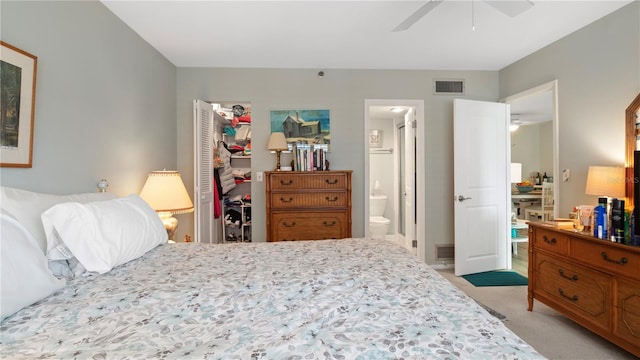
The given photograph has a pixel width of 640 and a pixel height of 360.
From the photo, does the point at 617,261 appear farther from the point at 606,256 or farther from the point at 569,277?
the point at 569,277

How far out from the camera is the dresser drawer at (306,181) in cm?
323

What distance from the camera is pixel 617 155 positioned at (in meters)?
2.37

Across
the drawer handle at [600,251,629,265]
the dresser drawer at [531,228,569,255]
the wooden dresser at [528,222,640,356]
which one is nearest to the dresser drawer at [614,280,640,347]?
the wooden dresser at [528,222,640,356]

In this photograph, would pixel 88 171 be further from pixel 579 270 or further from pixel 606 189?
pixel 606 189

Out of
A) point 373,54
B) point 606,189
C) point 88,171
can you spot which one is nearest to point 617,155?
point 606,189

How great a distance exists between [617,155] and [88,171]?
13.0 ft

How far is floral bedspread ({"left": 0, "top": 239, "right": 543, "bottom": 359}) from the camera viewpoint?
794mm

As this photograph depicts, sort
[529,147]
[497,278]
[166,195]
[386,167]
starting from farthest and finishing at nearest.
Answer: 1. [529,147]
2. [386,167]
3. [497,278]
4. [166,195]

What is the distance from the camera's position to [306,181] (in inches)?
128

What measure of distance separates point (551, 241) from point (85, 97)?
3.65 metres

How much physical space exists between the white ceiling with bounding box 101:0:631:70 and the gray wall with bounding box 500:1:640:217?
0.45 feet

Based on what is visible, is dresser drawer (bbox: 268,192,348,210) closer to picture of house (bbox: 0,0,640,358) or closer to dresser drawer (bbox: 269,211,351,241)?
dresser drawer (bbox: 269,211,351,241)

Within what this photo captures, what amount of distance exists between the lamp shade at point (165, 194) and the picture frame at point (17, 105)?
0.96 metres

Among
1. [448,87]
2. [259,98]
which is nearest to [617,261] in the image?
[448,87]
